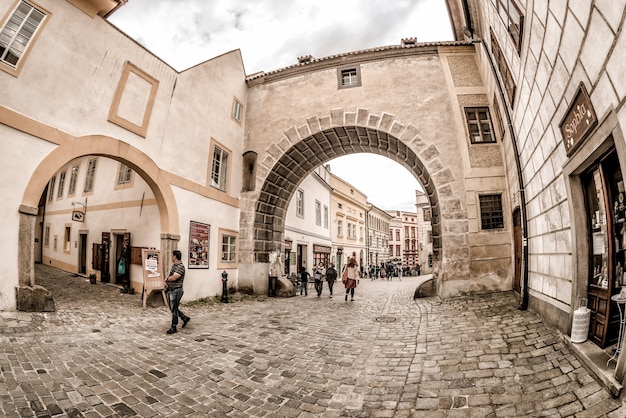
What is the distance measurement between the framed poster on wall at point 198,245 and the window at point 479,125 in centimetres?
1042

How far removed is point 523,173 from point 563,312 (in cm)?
390

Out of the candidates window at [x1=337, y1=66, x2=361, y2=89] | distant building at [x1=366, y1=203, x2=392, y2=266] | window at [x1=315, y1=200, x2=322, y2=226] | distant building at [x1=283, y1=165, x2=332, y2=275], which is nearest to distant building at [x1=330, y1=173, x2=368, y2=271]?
distant building at [x1=283, y1=165, x2=332, y2=275]

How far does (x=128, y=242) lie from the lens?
11.6 meters

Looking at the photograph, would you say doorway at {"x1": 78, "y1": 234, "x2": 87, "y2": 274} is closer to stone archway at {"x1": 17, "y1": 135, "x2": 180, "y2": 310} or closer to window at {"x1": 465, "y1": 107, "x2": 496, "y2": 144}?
stone archway at {"x1": 17, "y1": 135, "x2": 180, "y2": 310}

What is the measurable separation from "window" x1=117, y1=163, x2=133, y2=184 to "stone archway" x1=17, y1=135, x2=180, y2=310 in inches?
140

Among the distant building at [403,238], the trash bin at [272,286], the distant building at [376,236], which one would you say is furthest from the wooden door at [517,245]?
the distant building at [403,238]

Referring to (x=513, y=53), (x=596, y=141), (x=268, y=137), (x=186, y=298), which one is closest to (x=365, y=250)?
(x=268, y=137)

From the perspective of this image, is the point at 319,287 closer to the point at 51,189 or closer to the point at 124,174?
the point at 124,174

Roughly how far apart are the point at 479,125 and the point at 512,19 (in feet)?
18.4

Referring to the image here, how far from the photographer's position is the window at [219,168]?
40.3 feet

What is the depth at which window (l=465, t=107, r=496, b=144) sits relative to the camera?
10719mm

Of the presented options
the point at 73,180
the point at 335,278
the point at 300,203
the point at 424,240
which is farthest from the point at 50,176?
the point at 424,240

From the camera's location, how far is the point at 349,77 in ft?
42.6

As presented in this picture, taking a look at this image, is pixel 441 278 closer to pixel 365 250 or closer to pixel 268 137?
pixel 268 137
